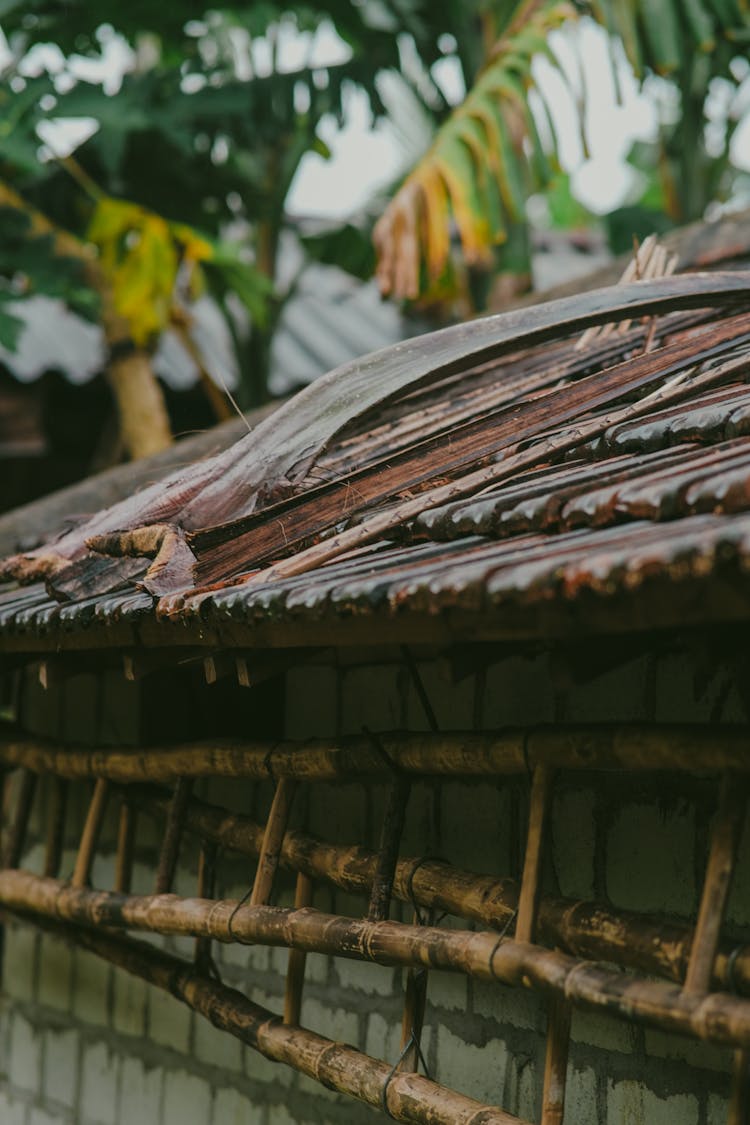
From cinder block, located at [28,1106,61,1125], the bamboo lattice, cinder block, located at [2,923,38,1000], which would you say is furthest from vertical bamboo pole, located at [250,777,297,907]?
cinder block, located at [2,923,38,1000]

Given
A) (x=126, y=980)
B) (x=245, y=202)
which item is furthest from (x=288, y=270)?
(x=126, y=980)

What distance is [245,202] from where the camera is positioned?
8.02 m

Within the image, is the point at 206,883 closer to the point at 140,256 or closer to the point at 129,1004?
the point at 129,1004

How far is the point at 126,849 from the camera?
149 inches

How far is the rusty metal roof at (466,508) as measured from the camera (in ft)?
5.85

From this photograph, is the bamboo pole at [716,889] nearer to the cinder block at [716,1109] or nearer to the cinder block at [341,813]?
the cinder block at [716,1109]

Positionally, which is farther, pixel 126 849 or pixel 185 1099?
pixel 185 1099

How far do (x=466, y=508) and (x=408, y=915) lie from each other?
1.34 metres

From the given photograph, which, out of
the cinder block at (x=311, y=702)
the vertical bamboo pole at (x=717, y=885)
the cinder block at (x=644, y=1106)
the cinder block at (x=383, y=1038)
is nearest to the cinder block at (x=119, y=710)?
the cinder block at (x=311, y=702)

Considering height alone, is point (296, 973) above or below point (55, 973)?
above

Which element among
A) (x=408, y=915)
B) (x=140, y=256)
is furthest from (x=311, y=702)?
(x=140, y=256)

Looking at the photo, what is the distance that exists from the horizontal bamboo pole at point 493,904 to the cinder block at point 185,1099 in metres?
1.22

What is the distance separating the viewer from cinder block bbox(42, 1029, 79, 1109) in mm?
4984

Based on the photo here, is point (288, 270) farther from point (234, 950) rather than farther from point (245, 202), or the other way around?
point (234, 950)
